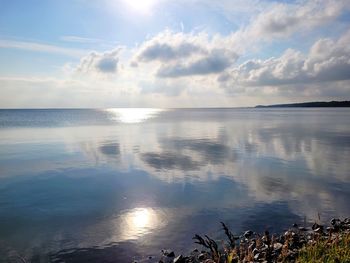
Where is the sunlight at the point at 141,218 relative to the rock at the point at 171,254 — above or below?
above

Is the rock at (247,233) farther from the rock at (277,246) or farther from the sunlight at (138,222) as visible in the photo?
the sunlight at (138,222)

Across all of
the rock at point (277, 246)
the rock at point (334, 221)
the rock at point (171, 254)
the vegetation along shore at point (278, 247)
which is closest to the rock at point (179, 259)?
the vegetation along shore at point (278, 247)

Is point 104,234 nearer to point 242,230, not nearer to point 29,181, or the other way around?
point 242,230

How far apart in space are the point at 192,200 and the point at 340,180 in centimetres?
1400

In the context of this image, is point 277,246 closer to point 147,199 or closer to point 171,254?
point 171,254

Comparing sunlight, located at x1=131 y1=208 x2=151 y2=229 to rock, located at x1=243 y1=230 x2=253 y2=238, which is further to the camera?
sunlight, located at x1=131 y1=208 x2=151 y2=229

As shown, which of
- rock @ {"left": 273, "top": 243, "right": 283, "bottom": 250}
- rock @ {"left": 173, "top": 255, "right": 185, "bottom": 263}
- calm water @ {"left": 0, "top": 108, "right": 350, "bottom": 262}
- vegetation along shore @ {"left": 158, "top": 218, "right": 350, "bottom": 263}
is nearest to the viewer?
vegetation along shore @ {"left": 158, "top": 218, "right": 350, "bottom": 263}

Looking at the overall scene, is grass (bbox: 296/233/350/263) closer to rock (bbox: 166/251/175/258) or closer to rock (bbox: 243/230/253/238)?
rock (bbox: 243/230/253/238)

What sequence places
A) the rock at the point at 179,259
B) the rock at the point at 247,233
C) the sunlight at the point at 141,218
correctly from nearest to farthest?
1. the rock at the point at 179,259
2. the rock at the point at 247,233
3. the sunlight at the point at 141,218

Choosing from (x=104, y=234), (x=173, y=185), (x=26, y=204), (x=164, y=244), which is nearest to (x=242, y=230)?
(x=164, y=244)

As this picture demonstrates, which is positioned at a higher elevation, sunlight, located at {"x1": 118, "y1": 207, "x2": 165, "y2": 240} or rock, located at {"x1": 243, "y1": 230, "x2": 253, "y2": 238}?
sunlight, located at {"x1": 118, "y1": 207, "x2": 165, "y2": 240}

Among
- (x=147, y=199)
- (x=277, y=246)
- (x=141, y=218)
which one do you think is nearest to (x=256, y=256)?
(x=277, y=246)

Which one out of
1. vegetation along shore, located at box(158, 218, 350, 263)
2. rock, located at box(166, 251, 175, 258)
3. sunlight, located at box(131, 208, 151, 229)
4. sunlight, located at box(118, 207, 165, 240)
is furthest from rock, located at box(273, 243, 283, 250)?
sunlight, located at box(131, 208, 151, 229)

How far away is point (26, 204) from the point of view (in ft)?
64.4
